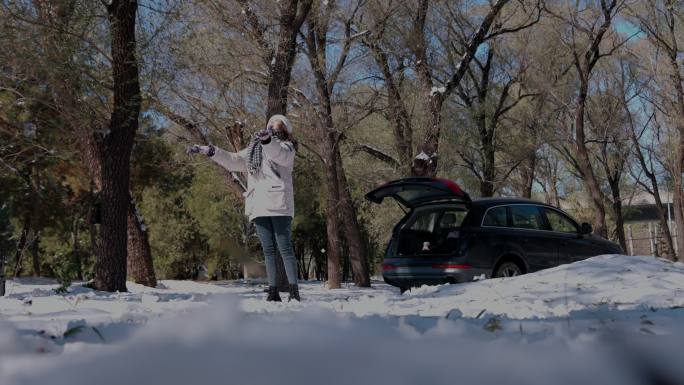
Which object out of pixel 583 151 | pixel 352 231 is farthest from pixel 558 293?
pixel 583 151

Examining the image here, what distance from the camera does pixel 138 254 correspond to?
50.9 feet

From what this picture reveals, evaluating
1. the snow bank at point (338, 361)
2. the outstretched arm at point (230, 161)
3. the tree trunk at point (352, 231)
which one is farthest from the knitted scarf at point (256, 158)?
the tree trunk at point (352, 231)

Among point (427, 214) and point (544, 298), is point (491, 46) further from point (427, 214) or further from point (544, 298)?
point (544, 298)

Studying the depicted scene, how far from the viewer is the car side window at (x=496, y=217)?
9.55 metres

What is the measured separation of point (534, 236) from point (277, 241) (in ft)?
13.6

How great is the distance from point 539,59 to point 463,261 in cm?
1953

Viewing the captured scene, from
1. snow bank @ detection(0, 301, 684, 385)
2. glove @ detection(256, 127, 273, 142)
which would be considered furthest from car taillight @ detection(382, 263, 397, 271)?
snow bank @ detection(0, 301, 684, 385)

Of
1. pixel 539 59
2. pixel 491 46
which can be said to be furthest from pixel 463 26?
pixel 539 59

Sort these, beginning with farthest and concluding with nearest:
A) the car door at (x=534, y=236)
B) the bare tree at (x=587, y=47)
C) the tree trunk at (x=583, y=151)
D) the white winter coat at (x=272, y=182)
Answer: the tree trunk at (x=583, y=151) < the bare tree at (x=587, y=47) < the car door at (x=534, y=236) < the white winter coat at (x=272, y=182)

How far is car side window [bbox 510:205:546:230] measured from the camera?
32.8ft

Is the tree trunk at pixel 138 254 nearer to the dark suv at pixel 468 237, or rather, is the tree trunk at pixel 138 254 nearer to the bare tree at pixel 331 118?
the bare tree at pixel 331 118

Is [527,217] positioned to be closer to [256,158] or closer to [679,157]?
[256,158]

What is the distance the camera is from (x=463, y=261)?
9.16 meters

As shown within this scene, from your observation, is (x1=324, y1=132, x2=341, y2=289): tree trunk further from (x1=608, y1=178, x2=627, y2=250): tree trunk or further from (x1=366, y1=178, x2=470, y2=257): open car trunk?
(x1=608, y1=178, x2=627, y2=250): tree trunk
